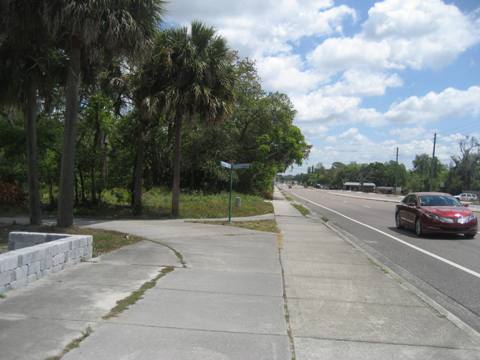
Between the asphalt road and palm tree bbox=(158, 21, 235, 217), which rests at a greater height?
palm tree bbox=(158, 21, 235, 217)

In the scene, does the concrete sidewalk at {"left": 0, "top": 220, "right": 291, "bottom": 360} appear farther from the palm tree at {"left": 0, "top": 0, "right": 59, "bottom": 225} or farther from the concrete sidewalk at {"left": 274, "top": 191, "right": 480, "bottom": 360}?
the palm tree at {"left": 0, "top": 0, "right": 59, "bottom": 225}

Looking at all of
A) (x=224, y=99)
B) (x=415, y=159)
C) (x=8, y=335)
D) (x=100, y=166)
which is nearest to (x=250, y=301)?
(x=8, y=335)

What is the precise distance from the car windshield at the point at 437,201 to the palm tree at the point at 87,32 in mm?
10584

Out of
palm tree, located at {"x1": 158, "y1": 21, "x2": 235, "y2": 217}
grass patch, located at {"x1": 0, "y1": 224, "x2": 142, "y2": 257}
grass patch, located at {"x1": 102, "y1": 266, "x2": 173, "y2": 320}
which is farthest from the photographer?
palm tree, located at {"x1": 158, "y1": 21, "x2": 235, "y2": 217}

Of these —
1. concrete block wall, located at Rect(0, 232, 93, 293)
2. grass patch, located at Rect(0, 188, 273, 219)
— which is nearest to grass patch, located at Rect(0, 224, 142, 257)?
concrete block wall, located at Rect(0, 232, 93, 293)

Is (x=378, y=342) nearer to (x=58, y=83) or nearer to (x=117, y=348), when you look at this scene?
(x=117, y=348)

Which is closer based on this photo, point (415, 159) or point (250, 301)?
point (250, 301)

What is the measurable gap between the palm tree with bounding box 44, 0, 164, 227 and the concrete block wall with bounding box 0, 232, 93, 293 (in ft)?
12.6

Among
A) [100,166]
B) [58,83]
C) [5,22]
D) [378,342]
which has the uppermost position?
[5,22]

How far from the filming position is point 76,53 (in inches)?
492

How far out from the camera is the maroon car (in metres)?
15.0

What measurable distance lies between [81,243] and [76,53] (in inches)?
238

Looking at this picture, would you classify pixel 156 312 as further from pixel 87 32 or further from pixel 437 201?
pixel 437 201

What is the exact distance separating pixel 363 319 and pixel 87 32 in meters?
9.09
